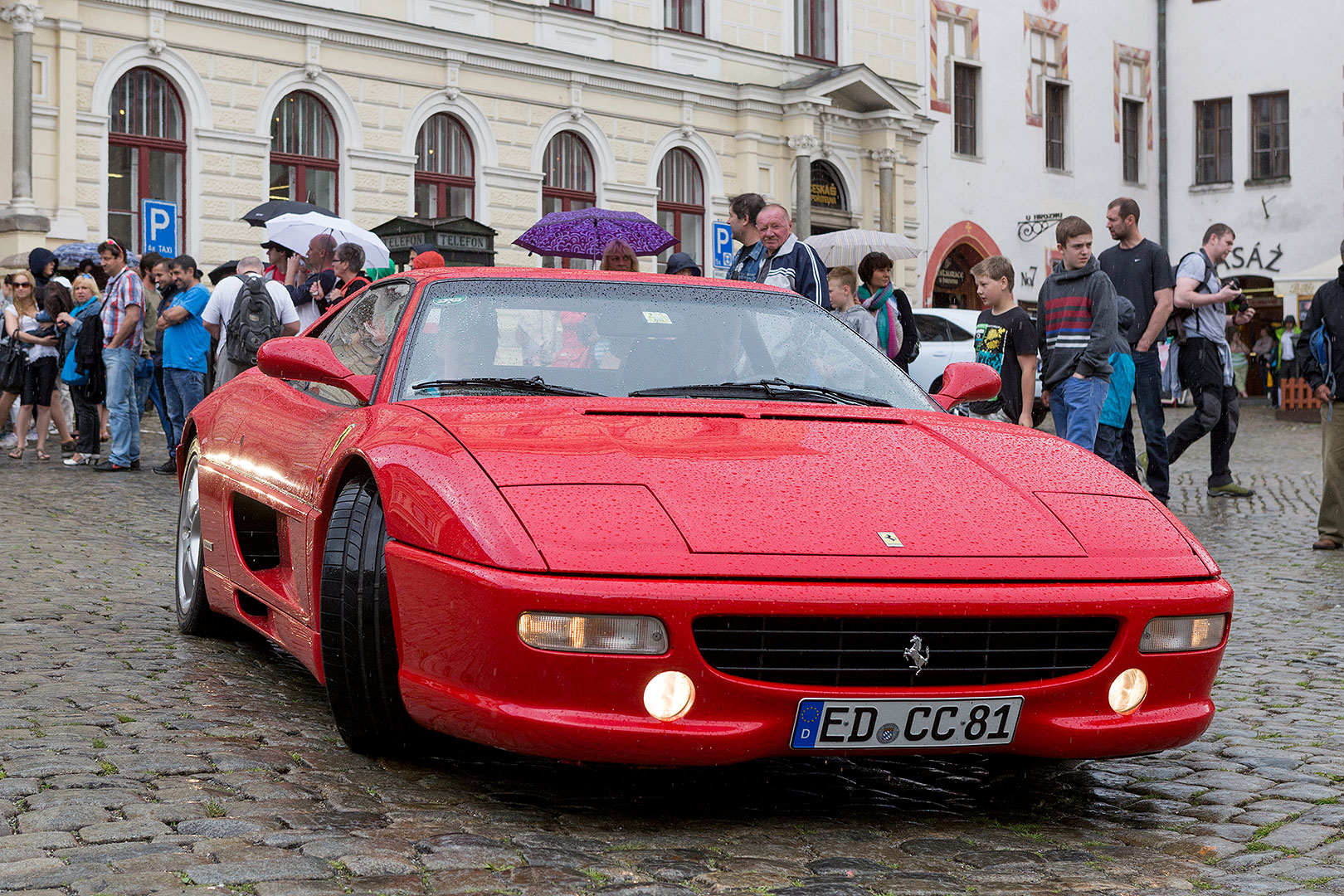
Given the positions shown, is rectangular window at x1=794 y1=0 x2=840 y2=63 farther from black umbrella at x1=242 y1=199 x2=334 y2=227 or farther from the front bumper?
the front bumper

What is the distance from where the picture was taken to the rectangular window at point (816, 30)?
31.5 meters

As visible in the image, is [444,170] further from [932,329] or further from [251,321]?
[251,321]

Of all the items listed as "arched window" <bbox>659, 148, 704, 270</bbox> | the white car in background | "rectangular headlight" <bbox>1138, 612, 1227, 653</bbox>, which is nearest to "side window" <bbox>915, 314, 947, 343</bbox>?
the white car in background

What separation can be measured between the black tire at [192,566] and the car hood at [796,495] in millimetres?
2040

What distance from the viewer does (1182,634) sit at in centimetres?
395

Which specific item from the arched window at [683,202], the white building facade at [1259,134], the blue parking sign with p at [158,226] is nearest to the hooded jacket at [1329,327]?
the blue parking sign with p at [158,226]

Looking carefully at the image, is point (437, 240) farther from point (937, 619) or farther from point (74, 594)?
point (937, 619)

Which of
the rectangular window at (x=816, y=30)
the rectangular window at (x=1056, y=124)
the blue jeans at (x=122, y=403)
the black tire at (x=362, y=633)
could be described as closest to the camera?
the black tire at (x=362, y=633)

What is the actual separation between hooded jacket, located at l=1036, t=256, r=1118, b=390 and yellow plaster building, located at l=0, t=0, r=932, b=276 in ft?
47.6

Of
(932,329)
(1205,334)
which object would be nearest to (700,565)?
(1205,334)

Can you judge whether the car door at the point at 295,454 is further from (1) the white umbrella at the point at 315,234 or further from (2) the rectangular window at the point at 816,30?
(2) the rectangular window at the point at 816,30

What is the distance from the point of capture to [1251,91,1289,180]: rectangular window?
3888 centimetres

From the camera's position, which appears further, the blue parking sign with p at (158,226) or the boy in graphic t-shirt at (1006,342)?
the blue parking sign with p at (158,226)

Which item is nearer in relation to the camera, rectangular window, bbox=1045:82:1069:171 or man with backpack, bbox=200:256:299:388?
man with backpack, bbox=200:256:299:388
